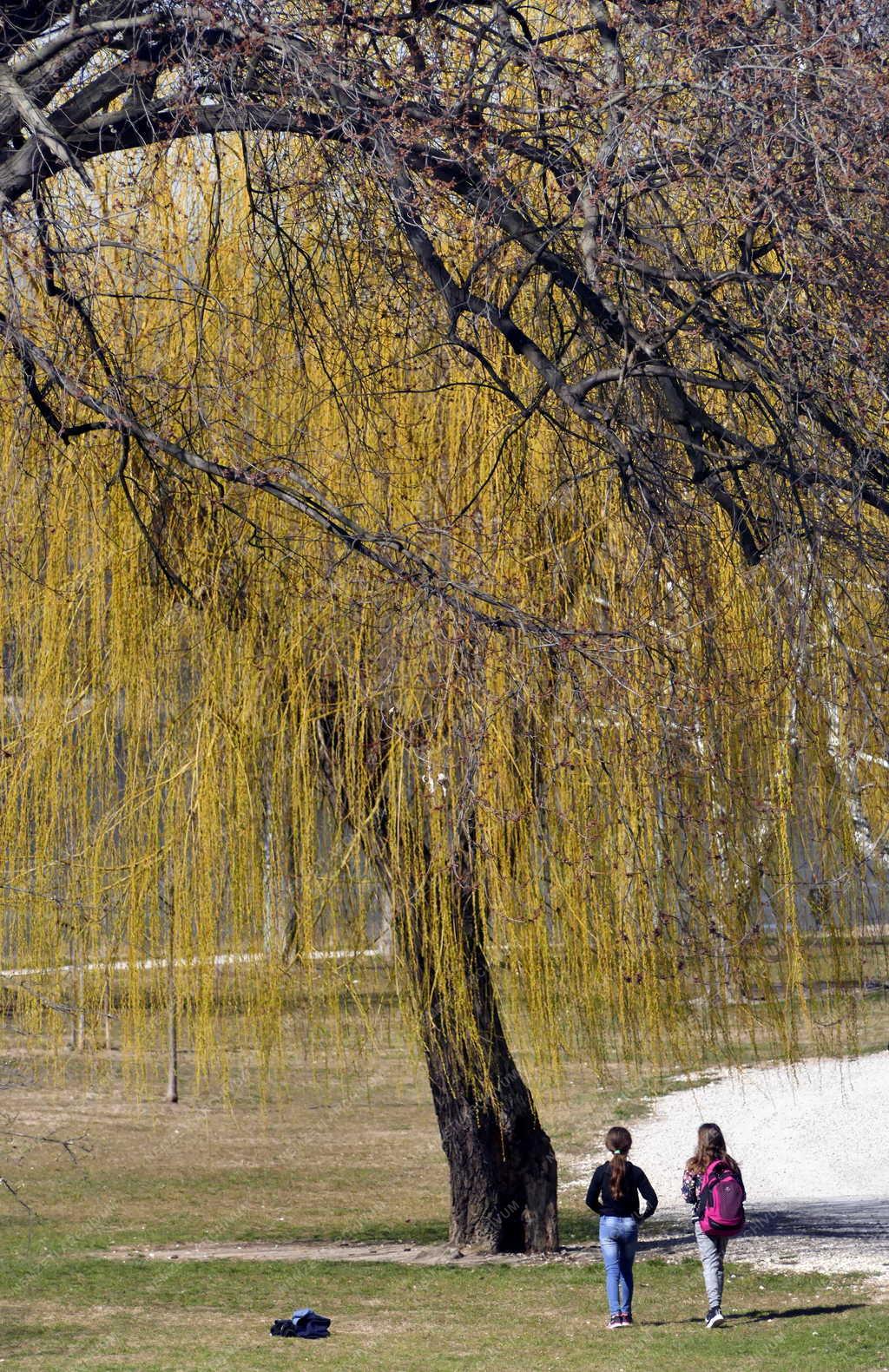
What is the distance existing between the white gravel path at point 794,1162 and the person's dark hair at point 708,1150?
2.04 m

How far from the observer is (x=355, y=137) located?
15.4ft

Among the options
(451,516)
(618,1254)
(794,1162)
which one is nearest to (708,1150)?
(618,1254)

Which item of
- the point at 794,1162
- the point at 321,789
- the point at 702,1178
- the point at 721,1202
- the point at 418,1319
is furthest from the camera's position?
the point at 794,1162

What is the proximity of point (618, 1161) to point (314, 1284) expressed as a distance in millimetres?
3345

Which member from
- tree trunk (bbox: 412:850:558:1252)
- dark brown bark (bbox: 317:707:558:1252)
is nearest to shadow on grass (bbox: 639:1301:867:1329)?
dark brown bark (bbox: 317:707:558:1252)

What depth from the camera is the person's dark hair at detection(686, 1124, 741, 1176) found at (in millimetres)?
8719

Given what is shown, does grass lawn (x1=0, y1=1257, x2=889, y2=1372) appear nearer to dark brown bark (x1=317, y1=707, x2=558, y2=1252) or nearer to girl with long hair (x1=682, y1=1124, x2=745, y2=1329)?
girl with long hair (x1=682, y1=1124, x2=745, y2=1329)

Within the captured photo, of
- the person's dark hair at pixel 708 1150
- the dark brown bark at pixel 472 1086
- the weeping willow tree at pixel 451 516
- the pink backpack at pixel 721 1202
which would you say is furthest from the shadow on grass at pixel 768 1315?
the weeping willow tree at pixel 451 516

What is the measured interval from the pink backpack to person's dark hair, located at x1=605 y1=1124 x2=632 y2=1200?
18.2 inches

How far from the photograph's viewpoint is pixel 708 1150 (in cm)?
879

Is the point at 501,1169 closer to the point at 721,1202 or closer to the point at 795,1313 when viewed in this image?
the point at 795,1313

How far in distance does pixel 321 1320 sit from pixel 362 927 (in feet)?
9.15

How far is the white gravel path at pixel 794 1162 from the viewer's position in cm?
1255

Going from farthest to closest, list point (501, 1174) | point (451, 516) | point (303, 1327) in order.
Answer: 1. point (501, 1174)
2. point (303, 1327)
3. point (451, 516)
